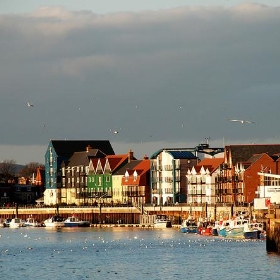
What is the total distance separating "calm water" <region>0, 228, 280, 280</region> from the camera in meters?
100

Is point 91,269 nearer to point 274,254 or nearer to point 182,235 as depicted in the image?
point 274,254

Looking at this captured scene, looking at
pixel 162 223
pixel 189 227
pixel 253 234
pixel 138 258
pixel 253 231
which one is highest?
pixel 162 223

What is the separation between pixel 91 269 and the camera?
347ft

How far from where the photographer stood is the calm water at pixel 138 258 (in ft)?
330

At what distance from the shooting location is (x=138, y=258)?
11662cm

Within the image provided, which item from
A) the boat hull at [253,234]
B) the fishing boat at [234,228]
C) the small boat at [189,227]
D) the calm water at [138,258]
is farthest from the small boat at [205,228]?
the boat hull at [253,234]

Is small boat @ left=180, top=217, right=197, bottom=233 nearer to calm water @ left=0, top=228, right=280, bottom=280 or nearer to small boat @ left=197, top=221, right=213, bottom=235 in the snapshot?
small boat @ left=197, top=221, right=213, bottom=235

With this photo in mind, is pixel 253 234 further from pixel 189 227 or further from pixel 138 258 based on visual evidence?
pixel 189 227

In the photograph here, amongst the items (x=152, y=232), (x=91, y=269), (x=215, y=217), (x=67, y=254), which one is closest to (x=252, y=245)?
(x=67, y=254)

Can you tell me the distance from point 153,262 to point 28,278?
610 inches

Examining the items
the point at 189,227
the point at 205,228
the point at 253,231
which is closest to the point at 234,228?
the point at 253,231

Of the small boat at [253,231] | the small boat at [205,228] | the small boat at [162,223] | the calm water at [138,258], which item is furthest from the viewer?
the small boat at [162,223]

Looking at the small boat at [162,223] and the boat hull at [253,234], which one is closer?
the boat hull at [253,234]

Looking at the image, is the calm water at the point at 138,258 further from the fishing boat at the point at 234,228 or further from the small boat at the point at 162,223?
the small boat at the point at 162,223
